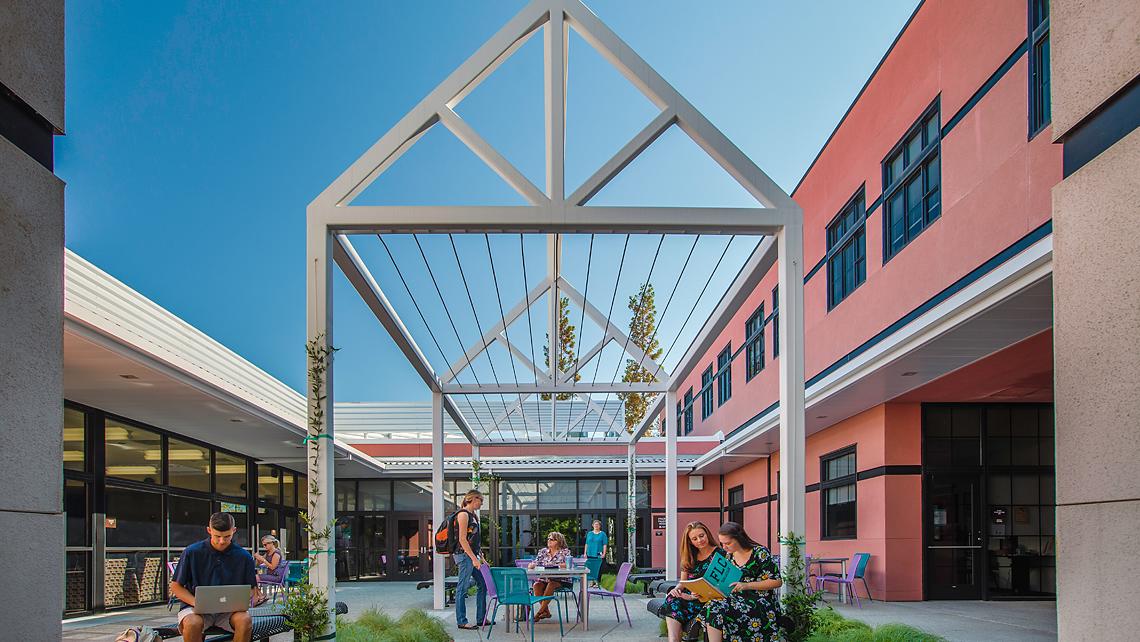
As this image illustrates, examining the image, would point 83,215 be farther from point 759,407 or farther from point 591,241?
point 591,241

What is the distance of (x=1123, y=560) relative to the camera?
9.82 feet

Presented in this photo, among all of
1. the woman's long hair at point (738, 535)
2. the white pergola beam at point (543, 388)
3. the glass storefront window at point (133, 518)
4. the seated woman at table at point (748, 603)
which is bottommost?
the glass storefront window at point (133, 518)

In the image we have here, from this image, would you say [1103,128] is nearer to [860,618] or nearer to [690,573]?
[690,573]

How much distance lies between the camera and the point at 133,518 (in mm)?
14586

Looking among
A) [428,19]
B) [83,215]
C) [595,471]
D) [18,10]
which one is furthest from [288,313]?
[18,10]

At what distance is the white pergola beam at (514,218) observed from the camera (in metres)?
7.58

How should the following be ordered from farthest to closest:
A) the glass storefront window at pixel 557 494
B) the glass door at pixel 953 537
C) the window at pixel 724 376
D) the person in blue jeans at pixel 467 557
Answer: the glass storefront window at pixel 557 494 < the window at pixel 724 376 < the glass door at pixel 953 537 < the person in blue jeans at pixel 467 557

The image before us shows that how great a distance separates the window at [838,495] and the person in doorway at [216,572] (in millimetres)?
11575

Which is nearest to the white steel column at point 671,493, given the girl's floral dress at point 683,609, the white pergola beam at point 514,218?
the girl's floral dress at point 683,609

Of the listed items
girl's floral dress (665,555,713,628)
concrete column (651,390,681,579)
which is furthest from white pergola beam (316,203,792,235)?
concrete column (651,390,681,579)

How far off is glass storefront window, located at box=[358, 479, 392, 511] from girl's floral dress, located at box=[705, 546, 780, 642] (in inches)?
784

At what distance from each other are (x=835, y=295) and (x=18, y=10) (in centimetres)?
1438

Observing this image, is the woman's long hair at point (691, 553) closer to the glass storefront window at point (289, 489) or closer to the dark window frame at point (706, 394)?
the glass storefront window at point (289, 489)

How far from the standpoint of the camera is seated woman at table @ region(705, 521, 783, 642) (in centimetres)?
698
